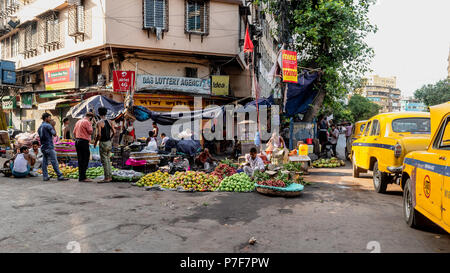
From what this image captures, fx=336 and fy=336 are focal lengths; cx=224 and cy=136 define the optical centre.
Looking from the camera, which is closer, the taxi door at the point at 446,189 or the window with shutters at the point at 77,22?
the taxi door at the point at 446,189

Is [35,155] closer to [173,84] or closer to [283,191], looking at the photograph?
[283,191]

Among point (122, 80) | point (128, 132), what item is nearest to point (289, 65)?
point (128, 132)

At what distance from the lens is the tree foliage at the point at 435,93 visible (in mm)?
41562

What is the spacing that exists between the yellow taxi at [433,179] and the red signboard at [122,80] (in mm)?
15119

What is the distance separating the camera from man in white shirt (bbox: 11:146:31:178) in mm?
10367

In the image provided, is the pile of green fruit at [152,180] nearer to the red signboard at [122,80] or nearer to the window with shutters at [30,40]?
the red signboard at [122,80]

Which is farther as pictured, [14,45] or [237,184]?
[14,45]

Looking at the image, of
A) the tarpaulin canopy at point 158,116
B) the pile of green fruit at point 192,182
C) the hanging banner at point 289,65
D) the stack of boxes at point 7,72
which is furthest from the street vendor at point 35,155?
the stack of boxes at point 7,72

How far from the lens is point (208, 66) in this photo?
69.3ft

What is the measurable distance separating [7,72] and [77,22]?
32.2 ft

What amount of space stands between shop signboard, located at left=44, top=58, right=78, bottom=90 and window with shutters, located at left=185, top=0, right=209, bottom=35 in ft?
25.2

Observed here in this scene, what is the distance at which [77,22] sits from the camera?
64.8ft
